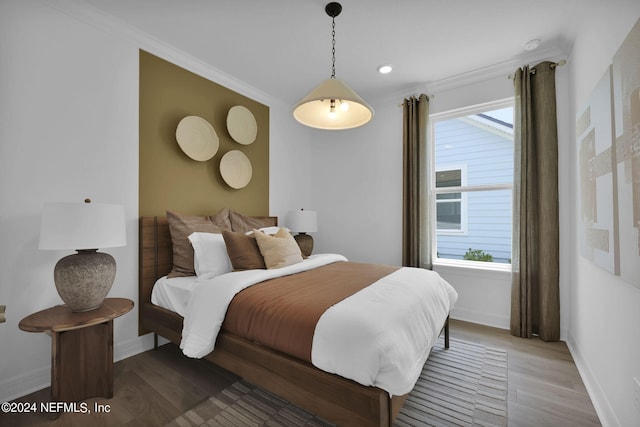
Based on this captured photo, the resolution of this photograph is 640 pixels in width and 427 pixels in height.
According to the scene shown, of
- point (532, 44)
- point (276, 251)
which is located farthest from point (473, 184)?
point (276, 251)

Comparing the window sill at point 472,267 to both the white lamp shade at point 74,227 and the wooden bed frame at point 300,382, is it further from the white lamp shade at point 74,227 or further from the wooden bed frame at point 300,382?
the white lamp shade at point 74,227

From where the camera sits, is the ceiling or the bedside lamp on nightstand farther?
the bedside lamp on nightstand

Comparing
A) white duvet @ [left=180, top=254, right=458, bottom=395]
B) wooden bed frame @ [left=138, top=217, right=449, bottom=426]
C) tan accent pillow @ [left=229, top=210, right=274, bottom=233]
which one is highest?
tan accent pillow @ [left=229, top=210, right=274, bottom=233]

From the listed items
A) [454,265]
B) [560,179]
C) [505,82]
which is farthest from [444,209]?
[505,82]

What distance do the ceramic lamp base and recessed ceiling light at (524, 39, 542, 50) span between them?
3895mm

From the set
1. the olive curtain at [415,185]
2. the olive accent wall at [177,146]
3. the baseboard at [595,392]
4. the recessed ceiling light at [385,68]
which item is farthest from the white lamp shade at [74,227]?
the baseboard at [595,392]

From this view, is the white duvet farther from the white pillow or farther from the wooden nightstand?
the wooden nightstand

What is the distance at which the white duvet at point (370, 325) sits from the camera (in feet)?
4.30

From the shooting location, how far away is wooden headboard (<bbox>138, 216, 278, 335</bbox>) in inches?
99.7

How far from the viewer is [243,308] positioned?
5.94ft

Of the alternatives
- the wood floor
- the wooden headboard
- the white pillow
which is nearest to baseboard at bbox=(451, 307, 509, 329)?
the wood floor

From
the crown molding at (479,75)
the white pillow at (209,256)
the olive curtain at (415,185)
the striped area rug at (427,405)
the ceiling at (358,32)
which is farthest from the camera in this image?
the olive curtain at (415,185)

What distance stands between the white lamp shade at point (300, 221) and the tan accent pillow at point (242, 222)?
0.42 metres

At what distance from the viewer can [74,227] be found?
5.60 feet
